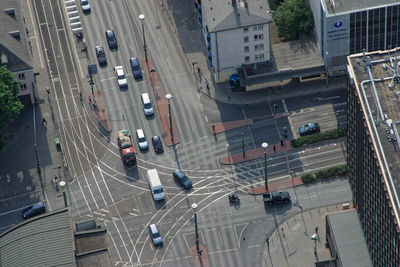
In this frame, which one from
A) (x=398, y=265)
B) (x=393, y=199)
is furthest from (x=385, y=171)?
(x=398, y=265)

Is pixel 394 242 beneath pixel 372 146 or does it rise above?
beneath

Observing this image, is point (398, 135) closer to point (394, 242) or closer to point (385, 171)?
point (385, 171)

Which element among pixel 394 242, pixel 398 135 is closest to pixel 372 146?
pixel 398 135

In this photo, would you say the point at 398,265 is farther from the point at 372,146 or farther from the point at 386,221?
the point at 372,146

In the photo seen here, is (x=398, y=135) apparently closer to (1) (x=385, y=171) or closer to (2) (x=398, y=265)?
(1) (x=385, y=171)

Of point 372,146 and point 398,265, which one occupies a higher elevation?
point 372,146

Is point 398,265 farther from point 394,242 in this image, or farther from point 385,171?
point 385,171
